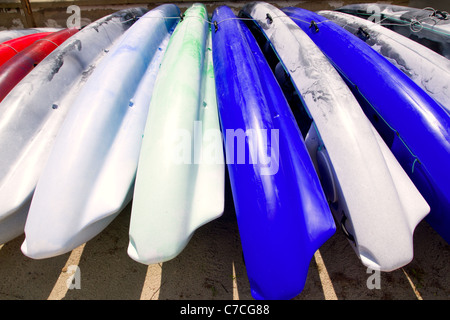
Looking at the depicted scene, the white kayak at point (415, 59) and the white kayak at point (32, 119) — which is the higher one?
the white kayak at point (415, 59)

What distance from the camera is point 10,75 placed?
5.40 ft

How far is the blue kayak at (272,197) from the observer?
1003mm

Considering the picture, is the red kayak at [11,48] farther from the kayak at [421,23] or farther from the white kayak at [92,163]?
the kayak at [421,23]

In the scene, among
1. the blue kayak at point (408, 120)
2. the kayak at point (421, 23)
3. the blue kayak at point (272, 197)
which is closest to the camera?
the blue kayak at point (272, 197)

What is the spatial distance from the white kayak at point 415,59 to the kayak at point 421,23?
27cm

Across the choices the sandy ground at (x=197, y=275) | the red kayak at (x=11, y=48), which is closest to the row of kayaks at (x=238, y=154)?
the sandy ground at (x=197, y=275)

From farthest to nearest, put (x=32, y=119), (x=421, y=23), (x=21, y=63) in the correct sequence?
1. (x=421, y=23)
2. (x=21, y=63)
3. (x=32, y=119)

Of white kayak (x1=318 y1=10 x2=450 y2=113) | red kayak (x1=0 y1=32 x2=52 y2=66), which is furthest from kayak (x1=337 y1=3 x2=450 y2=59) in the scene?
red kayak (x1=0 y1=32 x2=52 y2=66)

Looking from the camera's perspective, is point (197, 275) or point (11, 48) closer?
point (197, 275)

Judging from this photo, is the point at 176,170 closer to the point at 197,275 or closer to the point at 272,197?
the point at 272,197

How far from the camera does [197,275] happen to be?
4.58 feet

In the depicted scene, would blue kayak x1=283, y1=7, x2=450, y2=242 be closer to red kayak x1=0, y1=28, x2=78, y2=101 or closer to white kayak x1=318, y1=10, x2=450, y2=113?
white kayak x1=318, y1=10, x2=450, y2=113

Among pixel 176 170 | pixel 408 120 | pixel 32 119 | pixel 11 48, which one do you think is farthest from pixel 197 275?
pixel 11 48

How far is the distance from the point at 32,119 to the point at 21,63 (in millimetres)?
660
